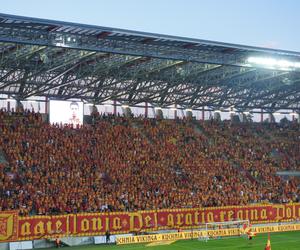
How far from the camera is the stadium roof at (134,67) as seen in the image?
41.0 m

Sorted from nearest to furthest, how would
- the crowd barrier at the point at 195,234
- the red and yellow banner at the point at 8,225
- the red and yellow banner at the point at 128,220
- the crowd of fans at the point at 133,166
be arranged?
1. the red and yellow banner at the point at 8,225
2. the red and yellow banner at the point at 128,220
3. the crowd barrier at the point at 195,234
4. the crowd of fans at the point at 133,166

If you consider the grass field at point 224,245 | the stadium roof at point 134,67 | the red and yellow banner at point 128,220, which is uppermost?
the stadium roof at point 134,67

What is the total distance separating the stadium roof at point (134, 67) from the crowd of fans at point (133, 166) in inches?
169

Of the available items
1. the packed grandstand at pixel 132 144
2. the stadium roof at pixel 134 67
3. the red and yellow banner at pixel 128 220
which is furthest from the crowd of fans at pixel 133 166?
the stadium roof at pixel 134 67

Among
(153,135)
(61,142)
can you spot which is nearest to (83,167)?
(61,142)

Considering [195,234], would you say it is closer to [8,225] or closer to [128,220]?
[128,220]

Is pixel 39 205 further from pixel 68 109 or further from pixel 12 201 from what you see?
pixel 68 109

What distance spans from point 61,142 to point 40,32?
43.7 feet

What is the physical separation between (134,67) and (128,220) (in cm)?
1689

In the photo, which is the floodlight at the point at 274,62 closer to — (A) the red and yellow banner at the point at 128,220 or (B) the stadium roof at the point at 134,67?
(B) the stadium roof at the point at 134,67

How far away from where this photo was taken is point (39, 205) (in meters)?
40.5

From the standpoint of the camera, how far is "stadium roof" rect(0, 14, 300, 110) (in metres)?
41.0

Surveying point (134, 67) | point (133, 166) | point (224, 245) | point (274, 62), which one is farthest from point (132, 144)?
point (224, 245)

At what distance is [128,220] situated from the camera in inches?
1681
